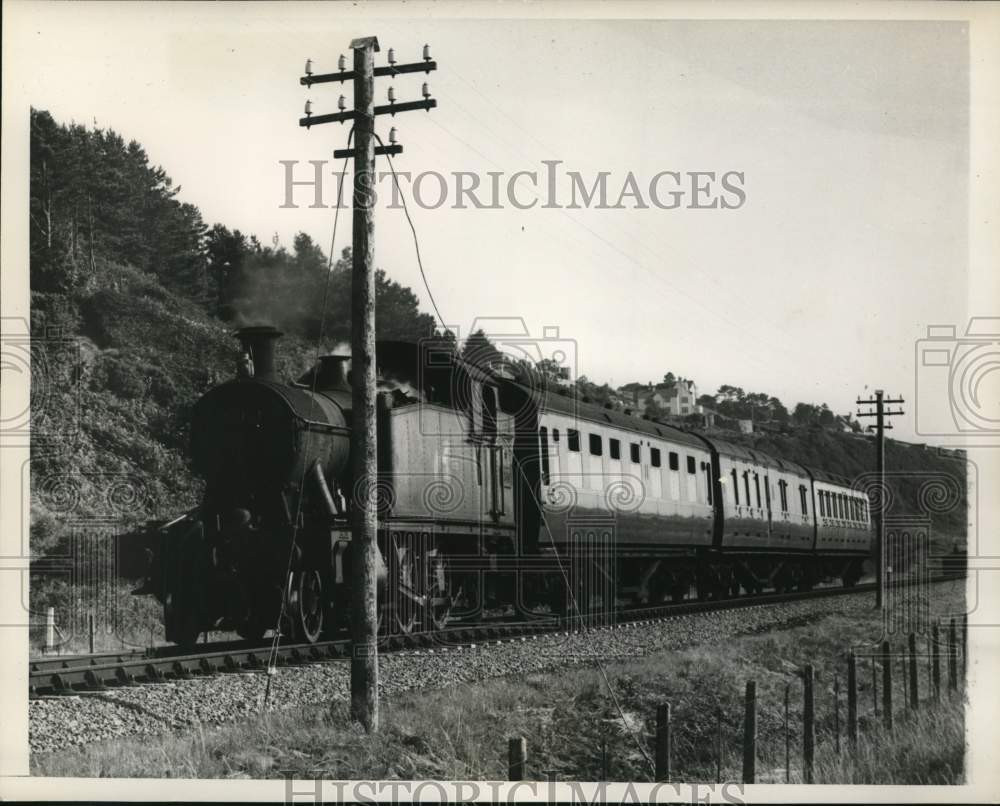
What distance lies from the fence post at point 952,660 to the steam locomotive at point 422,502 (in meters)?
5.72

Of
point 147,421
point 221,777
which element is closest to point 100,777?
point 221,777

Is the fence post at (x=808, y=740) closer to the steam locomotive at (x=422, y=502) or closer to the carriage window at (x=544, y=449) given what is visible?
the steam locomotive at (x=422, y=502)

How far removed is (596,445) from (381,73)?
7987 mm

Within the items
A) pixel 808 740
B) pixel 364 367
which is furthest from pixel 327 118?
pixel 808 740

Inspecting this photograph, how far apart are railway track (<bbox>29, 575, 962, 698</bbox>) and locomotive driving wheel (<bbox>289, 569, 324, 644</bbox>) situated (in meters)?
0.43

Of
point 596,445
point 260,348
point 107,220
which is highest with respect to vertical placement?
point 107,220

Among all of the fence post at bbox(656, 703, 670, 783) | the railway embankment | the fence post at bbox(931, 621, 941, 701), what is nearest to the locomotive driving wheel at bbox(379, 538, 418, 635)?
the railway embankment

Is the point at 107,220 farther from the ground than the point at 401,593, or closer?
farther from the ground

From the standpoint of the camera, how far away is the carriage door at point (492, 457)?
15.1m

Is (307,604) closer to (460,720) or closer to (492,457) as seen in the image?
(492,457)

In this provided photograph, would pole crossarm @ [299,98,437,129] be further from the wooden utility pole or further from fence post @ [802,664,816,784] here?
fence post @ [802,664,816,784]

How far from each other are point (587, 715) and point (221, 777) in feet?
12.2

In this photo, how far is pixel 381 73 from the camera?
10.6 meters

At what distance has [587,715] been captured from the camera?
34.7 feet
